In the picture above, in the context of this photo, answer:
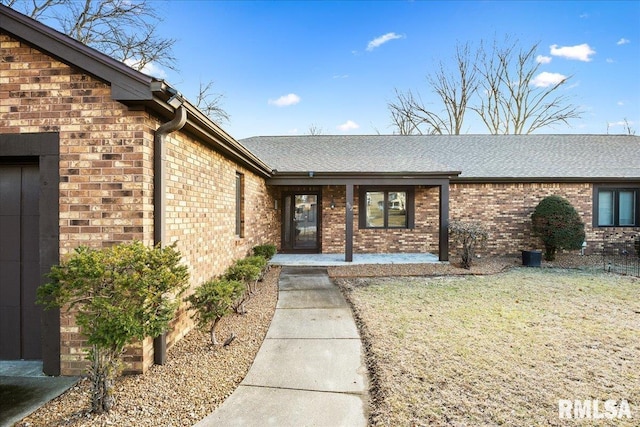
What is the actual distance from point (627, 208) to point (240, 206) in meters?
14.0

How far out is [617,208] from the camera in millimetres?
11148

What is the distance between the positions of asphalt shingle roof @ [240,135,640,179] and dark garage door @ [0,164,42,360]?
24.0ft

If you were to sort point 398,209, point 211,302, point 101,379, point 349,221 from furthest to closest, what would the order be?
point 398,209 < point 349,221 < point 211,302 < point 101,379

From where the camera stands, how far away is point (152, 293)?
258cm

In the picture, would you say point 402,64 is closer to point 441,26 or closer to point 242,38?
point 441,26

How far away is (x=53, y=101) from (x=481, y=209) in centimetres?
1183

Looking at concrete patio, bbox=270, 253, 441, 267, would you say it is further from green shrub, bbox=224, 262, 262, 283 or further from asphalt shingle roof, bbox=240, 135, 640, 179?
green shrub, bbox=224, 262, 262, 283

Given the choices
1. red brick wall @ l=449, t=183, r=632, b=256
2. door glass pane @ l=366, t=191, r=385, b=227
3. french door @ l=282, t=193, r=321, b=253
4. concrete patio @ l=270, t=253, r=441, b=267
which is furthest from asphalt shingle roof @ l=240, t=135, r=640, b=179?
concrete patio @ l=270, t=253, r=441, b=267

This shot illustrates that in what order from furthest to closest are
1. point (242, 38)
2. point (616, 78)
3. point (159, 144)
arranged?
point (616, 78) → point (242, 38) → point (159, 144)

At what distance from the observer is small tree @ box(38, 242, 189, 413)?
2.39m

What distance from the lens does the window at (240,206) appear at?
7315mm

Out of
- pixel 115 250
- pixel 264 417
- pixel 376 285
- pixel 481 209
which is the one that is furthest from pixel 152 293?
pixel 481 209

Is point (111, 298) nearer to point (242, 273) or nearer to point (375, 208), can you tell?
point (242, 273)

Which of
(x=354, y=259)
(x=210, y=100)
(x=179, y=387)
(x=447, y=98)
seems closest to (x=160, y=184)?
(x=179, y=387)
